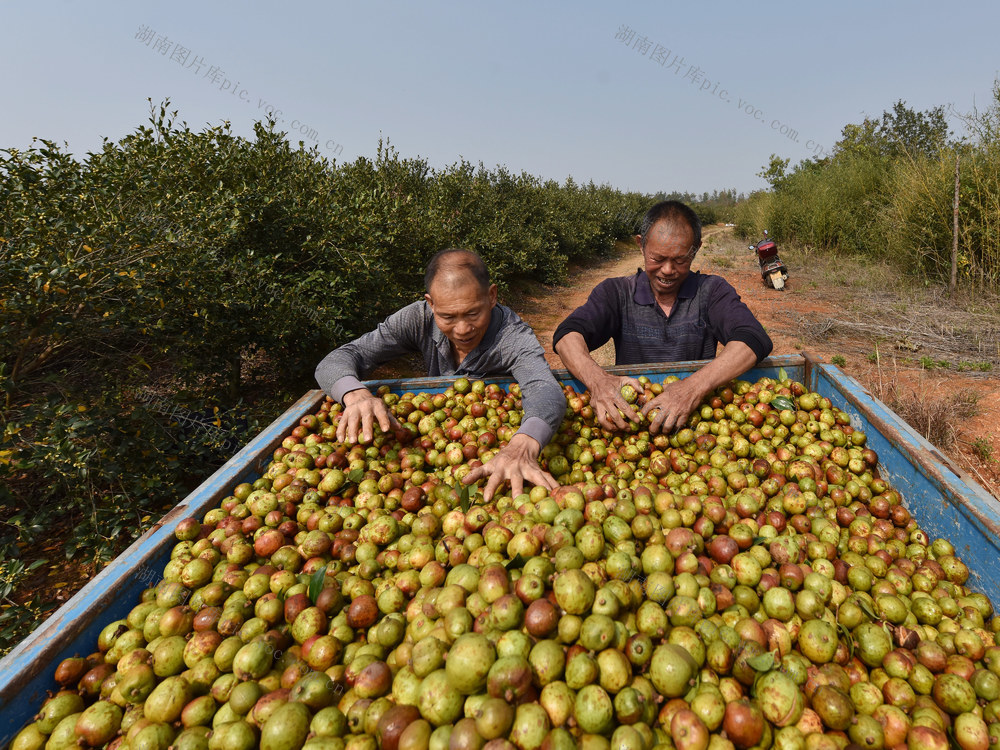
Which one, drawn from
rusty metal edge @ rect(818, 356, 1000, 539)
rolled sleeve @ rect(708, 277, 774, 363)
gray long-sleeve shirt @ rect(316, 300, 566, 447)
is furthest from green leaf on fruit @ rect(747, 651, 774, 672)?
rolled sleeve @ rect(708, 277, 774, 363)

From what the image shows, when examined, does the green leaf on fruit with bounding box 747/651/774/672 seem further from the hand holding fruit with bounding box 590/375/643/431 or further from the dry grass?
the dry grass

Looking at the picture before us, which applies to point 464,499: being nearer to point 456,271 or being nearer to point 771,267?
point 456,271

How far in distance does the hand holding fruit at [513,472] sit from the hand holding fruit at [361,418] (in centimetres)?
85

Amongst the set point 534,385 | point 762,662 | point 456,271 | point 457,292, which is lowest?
point 762,662

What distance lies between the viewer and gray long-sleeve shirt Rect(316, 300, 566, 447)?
3629 millimetres

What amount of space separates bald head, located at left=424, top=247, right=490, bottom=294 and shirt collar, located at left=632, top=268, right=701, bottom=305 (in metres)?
1.79

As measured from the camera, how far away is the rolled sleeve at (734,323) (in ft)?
12.6

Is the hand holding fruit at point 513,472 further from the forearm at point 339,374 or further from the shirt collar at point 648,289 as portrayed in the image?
the shirt collar at point 648,289

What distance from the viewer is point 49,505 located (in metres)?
4.50

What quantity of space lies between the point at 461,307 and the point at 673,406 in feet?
5.72

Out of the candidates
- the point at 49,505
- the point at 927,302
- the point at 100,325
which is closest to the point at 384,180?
the point at 100,325

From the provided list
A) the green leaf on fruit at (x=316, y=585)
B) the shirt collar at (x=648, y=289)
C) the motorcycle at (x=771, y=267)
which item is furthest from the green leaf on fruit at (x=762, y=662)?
the motorcycle at (x=771, y=267)

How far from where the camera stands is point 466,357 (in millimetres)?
4223

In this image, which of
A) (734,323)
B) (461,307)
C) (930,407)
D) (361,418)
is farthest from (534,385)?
(930,407)
